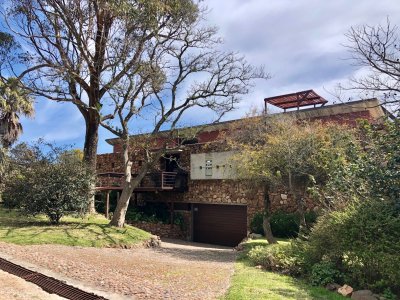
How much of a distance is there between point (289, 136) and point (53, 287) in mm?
9056

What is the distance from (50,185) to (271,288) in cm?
978

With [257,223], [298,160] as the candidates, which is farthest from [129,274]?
[257,223]

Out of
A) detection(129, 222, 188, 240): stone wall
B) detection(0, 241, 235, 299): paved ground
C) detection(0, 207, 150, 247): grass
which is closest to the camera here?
detection(0, 241, 235, 299): paved ground

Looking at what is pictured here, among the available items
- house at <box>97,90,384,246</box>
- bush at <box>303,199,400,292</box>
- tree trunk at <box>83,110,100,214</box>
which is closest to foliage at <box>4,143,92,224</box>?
tree trunk at <box>83,110,100,214</box>

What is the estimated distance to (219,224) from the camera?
21.6m

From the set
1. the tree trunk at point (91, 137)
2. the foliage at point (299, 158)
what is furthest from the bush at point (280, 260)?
the tree trunk at point (91, 137)

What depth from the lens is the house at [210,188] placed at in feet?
64.4

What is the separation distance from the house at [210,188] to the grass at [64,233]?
14.4 feet

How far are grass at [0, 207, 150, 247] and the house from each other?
14.4 ft

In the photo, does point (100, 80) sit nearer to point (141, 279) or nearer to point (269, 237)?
point (269, 237)

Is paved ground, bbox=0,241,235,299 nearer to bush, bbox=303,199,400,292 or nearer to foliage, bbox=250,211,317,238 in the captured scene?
bush, bbox=303,199,400,292

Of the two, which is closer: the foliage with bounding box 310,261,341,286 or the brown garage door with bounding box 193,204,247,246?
the foliage with bounding box 310,261,341,286

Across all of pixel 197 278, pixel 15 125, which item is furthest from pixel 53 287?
pixel 15 125

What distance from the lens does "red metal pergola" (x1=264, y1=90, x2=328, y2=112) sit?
20297 millimetres
